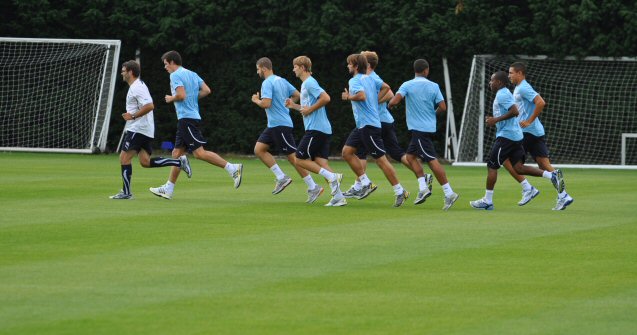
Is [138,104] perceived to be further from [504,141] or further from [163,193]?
[504,141]

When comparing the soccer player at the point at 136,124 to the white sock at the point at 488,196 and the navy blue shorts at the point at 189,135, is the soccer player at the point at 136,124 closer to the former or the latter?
the navy blue shorts at the point at 189,135

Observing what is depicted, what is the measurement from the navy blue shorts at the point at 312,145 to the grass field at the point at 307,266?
0.71 meters

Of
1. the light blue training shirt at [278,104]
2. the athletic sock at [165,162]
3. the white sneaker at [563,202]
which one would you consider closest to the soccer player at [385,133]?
the light blue training shirt at [278,104]

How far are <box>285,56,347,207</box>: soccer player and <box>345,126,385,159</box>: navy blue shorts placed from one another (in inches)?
15.8

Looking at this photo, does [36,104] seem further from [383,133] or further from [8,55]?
[383,133]

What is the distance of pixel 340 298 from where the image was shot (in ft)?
30.2

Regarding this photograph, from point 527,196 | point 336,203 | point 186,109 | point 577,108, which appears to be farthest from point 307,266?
point 577,108

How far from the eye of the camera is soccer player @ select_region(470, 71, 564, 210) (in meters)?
17.2

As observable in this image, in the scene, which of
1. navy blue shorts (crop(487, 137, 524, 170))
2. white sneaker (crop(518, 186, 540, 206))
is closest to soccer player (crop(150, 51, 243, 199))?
navy blue shorts (crop(487, 137, 524, 170))

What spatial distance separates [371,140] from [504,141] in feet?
5.89

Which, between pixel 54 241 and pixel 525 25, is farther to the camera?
pixel 525 25

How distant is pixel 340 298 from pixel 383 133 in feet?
32.2

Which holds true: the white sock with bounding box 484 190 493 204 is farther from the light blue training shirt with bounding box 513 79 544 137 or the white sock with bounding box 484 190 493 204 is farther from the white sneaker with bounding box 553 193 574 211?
the light blue training shirt with bounding box 513 79 544 137

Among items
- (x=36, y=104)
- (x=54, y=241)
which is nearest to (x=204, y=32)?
(x=36, y=104)
